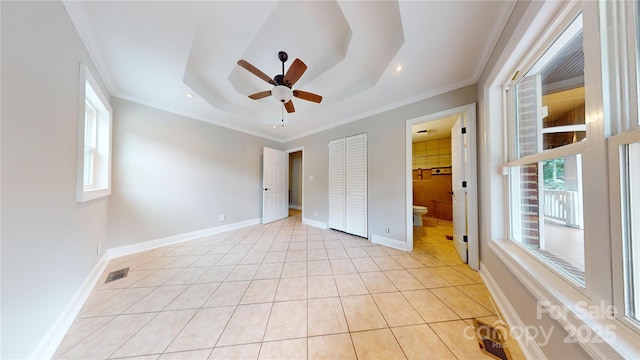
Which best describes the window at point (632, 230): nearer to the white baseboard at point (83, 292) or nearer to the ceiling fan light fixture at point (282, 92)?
the ceiling fan light fixture at point (282, 92)

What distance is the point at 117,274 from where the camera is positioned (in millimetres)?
1964

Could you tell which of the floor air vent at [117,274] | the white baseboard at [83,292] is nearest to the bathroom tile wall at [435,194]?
the white baseboard at [83,292]

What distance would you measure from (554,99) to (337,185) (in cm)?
277

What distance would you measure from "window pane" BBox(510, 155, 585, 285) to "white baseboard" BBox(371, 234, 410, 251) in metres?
1.25

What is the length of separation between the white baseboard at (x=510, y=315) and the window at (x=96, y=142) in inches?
138

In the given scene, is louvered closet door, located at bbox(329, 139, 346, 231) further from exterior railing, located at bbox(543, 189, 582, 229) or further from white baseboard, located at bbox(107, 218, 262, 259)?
exterior railing, located at bbox(543, 189, 582, 229)

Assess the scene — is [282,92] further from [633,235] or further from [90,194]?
[633,235]

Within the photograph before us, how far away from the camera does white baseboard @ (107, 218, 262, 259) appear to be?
8.01 ft

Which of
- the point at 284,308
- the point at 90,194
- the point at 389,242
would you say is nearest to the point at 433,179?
the point at 389,242

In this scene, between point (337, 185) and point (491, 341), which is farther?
point (337, 185)

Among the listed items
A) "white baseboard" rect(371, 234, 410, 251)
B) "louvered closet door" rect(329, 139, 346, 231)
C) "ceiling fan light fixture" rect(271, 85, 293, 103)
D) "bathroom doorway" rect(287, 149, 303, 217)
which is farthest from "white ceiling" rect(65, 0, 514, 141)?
"bathroom doorway" rect(287, 149, 303, 217)

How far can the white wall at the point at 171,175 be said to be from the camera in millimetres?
2496

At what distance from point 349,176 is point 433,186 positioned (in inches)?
103

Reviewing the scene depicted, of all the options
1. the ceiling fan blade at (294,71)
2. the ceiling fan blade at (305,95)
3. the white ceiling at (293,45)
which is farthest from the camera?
the ceiling fan blade at (305,95)
